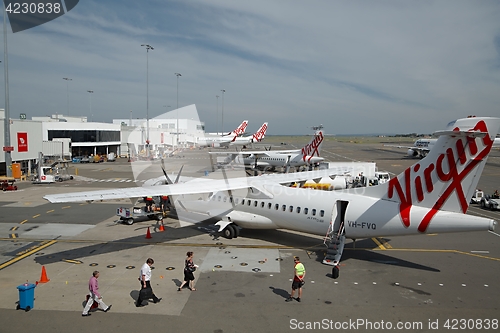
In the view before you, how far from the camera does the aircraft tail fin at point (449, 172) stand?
41.6 feet

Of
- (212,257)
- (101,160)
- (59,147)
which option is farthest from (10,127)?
(212,257)

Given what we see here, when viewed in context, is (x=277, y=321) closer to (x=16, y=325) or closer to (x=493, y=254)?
(x=16, y=325)

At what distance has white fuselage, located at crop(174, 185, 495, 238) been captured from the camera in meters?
14.2

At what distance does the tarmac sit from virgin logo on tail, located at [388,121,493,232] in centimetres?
302

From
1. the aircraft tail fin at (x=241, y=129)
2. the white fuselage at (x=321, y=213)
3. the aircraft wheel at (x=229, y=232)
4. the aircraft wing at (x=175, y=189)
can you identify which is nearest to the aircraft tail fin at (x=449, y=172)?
the white fuselage at (x=321, y=213)

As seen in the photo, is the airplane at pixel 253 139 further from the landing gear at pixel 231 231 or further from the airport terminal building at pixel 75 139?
the landing gear at pixel 231 231

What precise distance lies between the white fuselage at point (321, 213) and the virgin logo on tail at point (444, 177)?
10.3 inches

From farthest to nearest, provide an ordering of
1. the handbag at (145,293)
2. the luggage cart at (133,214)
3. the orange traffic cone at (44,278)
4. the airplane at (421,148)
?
the airplane at (421,148), the luggage cart at (133,214), the orange traffic cone at (44,278), the handbag at (145,293)

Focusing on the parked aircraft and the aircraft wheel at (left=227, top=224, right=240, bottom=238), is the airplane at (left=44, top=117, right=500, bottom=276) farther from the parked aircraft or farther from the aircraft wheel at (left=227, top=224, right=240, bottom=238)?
the parked aircraft

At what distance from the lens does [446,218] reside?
14047 millimetres

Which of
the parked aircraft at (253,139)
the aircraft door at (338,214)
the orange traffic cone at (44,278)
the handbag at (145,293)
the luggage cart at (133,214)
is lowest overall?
the orange traffic cone at (44,278)

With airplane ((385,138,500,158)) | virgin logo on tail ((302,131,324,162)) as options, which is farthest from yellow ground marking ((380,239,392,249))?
airplane ((385,138,500,158))

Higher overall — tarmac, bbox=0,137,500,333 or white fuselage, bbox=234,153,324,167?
white fuselage, bbox=234,153,324,167

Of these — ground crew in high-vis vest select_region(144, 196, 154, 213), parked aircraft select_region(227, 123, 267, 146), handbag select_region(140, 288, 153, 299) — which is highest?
parked aircraft select_region(227, 123, 267, 146)
